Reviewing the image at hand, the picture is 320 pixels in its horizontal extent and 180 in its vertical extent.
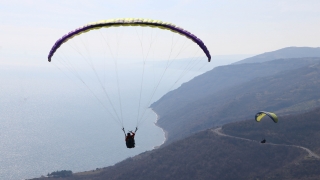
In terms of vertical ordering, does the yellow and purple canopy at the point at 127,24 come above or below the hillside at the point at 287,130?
above

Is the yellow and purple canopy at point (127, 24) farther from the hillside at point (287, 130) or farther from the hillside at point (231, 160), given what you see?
the hillside at point (287, 130)

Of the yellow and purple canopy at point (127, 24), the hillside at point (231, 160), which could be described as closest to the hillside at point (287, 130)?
the hillside at point (231, 160)

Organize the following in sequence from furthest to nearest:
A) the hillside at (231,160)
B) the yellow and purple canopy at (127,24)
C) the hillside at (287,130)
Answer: the hillside at (287,130)
the hillside at (231,160)
the yellow and purple canopy at (127,24)

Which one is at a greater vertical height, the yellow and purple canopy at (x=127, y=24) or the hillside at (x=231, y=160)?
the yellow and purple canopy at (x=127, y=24)

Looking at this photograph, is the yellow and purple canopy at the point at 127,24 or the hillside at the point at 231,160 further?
the hillside at the point at 231,160

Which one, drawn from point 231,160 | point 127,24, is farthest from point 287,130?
point 127,24

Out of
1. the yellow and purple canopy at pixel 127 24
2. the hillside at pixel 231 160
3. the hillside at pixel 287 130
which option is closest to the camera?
the yellow and purple canopy at pixel 127 24

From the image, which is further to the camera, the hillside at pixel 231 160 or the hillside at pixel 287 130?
the hillside at pixel 287 130

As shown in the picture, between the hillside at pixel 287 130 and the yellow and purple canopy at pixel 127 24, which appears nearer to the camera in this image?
the yellow and purple canopy at pixel 127 24

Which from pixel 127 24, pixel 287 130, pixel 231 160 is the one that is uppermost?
pixel 127 24

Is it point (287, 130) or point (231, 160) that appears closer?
point (231, 160)

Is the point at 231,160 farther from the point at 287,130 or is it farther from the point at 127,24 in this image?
the point at 127,24
